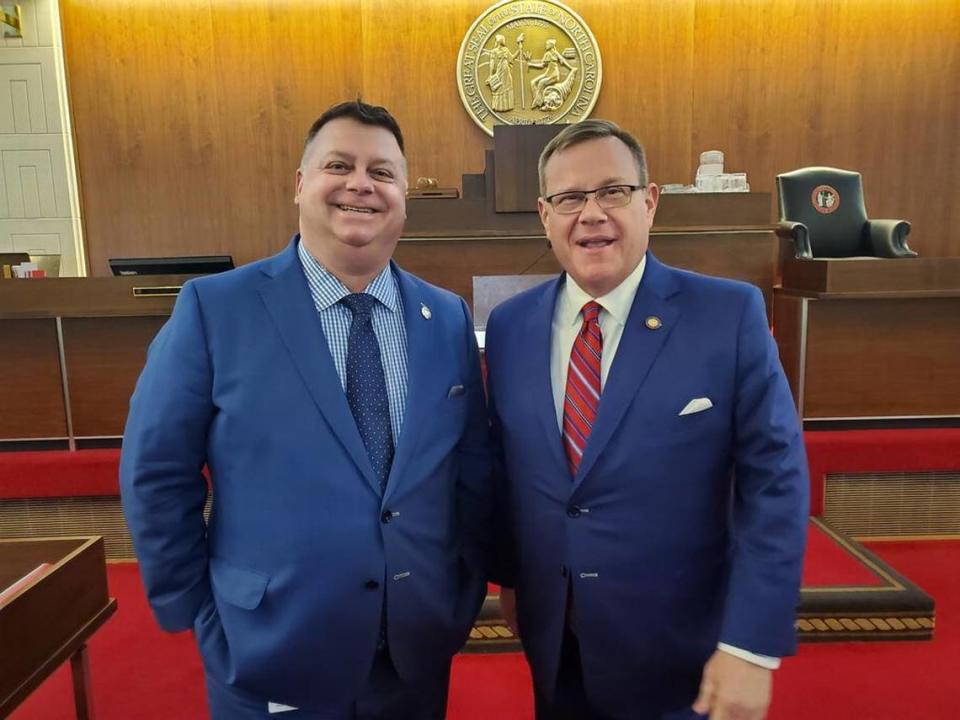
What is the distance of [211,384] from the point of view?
106cm

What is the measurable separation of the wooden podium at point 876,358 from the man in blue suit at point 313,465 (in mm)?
2423

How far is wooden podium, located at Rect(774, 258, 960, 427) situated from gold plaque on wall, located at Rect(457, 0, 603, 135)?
128 inches

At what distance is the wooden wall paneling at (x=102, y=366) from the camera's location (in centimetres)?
312

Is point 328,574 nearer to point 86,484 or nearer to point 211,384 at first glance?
point 211,384

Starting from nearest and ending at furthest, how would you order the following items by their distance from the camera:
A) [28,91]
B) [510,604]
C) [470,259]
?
[510,604], [470,259], [28,91]

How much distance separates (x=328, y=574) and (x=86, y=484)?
2153 millimetres

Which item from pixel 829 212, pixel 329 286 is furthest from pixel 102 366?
pixel 829 212

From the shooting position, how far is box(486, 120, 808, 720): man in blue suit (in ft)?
3.43

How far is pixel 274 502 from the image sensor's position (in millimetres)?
1044

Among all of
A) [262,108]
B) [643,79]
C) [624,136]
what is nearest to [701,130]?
[643,79]

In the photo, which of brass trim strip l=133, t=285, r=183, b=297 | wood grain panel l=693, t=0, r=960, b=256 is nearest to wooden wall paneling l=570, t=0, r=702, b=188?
wood grain panel l=693, t=0, r=960, b=256

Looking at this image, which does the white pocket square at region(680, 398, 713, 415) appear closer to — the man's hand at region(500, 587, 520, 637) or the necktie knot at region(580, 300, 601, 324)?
the necktie knot at region(580, 300, 601, 324)

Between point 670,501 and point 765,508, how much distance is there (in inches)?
5.5

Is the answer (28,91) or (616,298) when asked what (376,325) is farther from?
(28,91)
